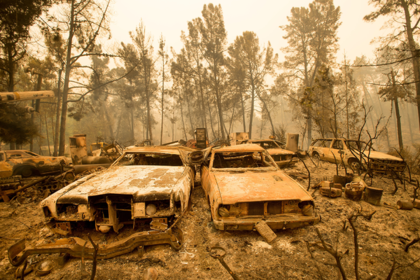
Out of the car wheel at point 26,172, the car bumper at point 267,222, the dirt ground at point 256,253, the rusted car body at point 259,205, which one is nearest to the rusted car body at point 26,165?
the car wheel at point 26,172

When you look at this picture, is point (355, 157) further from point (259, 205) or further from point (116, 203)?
point (116, 203)

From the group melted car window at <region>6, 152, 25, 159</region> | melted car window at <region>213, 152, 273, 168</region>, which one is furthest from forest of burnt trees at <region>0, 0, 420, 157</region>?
melted car window at <region>213, 152, 273, 168</region>

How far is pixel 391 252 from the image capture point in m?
2.57

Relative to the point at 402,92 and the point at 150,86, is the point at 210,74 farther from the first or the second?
the point at 402,92

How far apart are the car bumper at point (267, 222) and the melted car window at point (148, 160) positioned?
2.25m

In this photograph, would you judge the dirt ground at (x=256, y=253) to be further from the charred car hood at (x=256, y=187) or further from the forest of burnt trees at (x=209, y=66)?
the forest of burnt trees at (x=209, y=66)

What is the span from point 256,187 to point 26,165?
7859 millimetres

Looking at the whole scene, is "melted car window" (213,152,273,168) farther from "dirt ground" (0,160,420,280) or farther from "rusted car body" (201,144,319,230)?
"dirt ground" (0,160,420,280)

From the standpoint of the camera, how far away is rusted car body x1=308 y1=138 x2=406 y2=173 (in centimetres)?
600

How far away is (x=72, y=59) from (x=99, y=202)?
12778 mm

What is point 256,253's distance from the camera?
8.54ft

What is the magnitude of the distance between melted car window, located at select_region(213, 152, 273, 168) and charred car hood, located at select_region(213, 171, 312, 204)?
0.96 meters

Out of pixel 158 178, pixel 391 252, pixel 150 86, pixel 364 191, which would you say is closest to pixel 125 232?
pixel 158 178

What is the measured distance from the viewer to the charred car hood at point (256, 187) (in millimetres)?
2861
